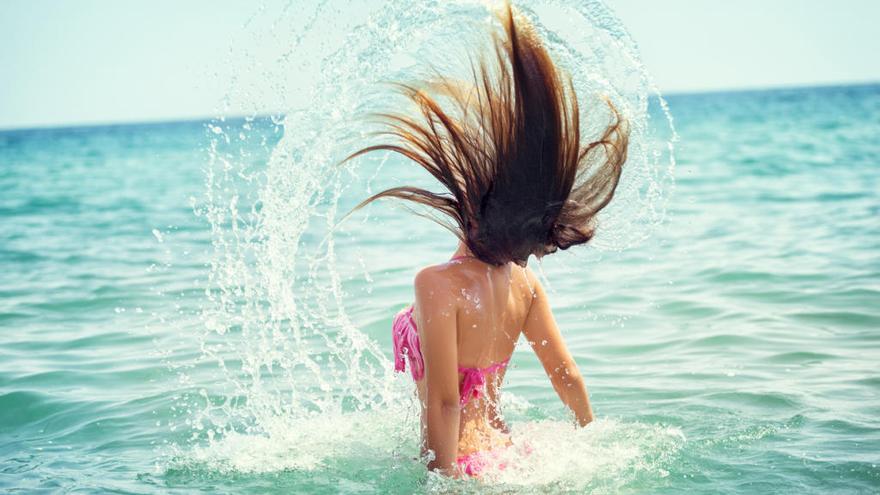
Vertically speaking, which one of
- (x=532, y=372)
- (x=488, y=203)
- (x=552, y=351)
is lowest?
(x=532, y=372)

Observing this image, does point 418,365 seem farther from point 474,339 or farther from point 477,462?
point 477,462

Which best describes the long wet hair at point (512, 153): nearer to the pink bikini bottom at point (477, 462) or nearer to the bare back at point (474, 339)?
the bare back at point (474, 339)

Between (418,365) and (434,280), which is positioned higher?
(434,280)

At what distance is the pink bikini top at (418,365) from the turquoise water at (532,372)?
34cm

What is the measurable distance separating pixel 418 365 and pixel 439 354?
25 cm

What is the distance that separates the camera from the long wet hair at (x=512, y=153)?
314 centimetres

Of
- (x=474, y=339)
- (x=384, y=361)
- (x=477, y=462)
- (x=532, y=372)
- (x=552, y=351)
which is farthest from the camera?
(x=532, y=372)

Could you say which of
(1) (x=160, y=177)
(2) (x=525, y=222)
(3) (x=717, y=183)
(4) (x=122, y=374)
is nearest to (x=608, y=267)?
(4) (x=122, y=374)

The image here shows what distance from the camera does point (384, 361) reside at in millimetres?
4980

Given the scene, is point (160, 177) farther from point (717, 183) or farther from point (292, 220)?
point (292, 220)

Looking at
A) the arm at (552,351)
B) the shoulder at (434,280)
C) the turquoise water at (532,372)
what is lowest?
the turquoise water at (532,372)

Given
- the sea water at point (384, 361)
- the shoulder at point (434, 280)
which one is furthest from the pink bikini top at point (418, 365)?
the sea water at point (384, 361)

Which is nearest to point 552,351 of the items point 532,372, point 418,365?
point 418,365

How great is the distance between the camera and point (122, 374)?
5.80m
